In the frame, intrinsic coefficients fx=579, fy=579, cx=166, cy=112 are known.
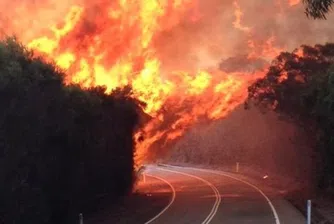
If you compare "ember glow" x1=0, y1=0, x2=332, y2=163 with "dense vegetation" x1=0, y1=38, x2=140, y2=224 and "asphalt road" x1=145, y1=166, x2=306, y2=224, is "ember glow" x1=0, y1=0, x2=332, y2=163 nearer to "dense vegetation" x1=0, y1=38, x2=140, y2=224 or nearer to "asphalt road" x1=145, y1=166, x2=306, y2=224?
"dense vegetation" x1=0, y1=38, x2=140, y2=224

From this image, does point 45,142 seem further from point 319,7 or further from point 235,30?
point 235,30

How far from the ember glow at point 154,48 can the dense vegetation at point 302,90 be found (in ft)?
23.3

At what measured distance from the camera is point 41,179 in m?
18.7

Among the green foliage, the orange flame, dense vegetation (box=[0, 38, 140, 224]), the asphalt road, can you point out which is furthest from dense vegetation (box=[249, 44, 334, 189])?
dense vegetation (box=[0, 38, 140, 224])

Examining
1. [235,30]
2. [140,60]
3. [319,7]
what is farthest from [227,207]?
[235,30]

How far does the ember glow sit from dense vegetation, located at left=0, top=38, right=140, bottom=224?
2829 millimetres

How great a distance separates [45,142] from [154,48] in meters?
18.9

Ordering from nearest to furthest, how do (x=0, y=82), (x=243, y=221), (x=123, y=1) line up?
1. (x=0, y=82)
2. (x=243, y=221)
3. (x=123, y=1)

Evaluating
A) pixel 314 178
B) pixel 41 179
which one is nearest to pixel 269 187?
pixel 314 178

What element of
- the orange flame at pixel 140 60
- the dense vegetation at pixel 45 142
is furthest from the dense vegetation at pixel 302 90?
the dense vegetation at pixel 45 142

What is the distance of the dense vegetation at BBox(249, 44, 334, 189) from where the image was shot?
2953cm

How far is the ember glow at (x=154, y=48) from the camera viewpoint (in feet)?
90.7

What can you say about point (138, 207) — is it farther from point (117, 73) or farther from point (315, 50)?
point (315, 50)

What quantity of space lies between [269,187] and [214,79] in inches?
388
